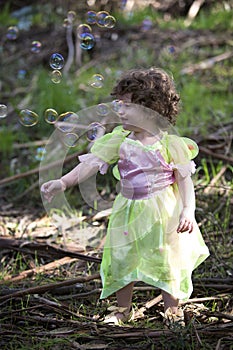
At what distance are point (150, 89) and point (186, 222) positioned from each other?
507mm

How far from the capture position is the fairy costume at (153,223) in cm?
243

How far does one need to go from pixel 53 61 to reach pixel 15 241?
89cm

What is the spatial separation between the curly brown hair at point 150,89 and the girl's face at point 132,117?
0.10 feet

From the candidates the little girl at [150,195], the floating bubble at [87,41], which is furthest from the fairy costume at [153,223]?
the floating bubble at [87,41]

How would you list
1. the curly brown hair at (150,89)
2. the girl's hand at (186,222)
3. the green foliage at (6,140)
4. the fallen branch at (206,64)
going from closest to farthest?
the girl's hand at (186,222) < the curly brown hair at (150,89) < the green foliage at (6,140) < the fallen branch at (206,64)

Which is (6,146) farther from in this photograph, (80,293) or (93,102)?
(80,293)

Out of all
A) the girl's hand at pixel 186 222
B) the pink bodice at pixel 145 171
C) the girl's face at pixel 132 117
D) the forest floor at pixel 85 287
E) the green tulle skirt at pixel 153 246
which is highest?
the girl's face at pixel 132 117

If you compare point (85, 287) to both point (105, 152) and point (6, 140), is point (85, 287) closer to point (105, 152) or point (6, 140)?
point (105, 152)

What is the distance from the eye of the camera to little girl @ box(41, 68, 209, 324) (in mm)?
2426

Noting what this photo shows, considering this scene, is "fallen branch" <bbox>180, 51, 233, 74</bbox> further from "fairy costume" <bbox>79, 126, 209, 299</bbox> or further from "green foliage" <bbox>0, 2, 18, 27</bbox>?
"fairy costume" <bbox>79, 126, 209, 299</bbox>

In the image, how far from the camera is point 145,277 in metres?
2.42

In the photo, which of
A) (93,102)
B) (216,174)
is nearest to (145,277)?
(216,174)

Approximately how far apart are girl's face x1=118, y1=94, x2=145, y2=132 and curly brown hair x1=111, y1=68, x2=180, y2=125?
0.03 m

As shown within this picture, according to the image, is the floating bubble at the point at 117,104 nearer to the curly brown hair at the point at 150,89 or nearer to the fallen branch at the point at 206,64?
the curly brown hair at the point at 150,89
